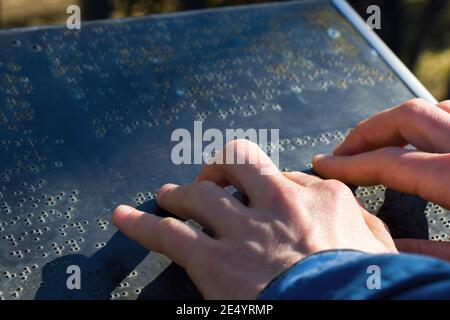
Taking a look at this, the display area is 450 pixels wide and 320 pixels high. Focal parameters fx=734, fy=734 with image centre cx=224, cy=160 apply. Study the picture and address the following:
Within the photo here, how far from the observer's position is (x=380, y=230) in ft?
4.01

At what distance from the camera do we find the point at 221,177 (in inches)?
51.2

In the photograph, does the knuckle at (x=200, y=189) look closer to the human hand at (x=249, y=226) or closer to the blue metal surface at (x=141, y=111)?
the human hand at (x=249, y=226)

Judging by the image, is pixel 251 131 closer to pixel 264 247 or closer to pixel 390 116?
pixel 390 116

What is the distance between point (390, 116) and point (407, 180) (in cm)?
15

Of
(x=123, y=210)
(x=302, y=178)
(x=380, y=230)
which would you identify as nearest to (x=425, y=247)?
(x=380, y=230)

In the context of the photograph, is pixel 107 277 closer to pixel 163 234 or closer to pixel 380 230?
pixel 163 234

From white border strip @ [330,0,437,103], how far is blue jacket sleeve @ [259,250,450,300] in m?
0.73

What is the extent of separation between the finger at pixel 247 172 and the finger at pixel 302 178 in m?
0.06

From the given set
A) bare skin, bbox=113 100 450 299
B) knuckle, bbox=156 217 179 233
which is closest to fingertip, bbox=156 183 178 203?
bare skin, bbox=113 100 450 299

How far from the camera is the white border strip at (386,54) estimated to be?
5.46 ft

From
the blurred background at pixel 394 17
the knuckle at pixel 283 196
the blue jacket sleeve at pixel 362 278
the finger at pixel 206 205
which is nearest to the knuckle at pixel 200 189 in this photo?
the finger at pixel 206 205

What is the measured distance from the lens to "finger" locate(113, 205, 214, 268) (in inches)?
44.0

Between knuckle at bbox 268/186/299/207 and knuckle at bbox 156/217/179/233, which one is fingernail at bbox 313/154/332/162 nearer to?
knuckle at bbox 268/186/299/207
